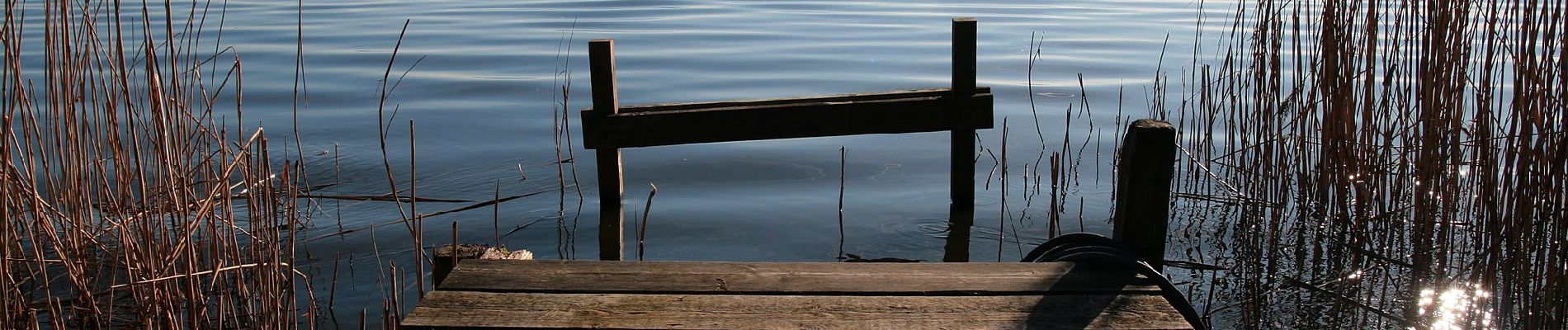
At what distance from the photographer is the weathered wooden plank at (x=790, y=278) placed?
3.44m

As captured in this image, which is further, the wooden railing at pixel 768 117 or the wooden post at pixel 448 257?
the wooden railing at pixel 768 117

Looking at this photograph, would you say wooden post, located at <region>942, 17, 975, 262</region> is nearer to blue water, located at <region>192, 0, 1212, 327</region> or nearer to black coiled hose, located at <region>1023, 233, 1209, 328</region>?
blue water, located at <region>192, 0, 1212, 327</region>

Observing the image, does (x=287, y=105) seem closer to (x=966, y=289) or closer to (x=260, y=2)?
(x=966, y=289)

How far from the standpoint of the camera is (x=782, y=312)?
3.24 metres

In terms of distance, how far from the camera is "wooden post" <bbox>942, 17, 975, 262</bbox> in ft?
18.7

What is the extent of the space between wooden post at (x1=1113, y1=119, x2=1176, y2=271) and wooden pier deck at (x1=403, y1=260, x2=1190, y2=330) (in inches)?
10.5

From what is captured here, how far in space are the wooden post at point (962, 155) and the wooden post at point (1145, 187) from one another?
183cm

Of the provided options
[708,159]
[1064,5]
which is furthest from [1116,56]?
[1064,5]

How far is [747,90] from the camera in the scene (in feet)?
35.2

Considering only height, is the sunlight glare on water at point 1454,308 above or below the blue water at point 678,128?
below

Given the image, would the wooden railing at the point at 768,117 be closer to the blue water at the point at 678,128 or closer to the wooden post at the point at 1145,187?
the blue water at the point at 678,128

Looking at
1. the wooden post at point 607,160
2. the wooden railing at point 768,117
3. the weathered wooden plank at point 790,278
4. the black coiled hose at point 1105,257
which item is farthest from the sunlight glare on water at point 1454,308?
the wooden post at point 607,160

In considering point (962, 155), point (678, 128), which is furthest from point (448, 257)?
point (962, 155)

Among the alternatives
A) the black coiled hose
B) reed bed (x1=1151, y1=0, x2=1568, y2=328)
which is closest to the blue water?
reed bed (x1=1151, y1=0, x2=1568, y2=328)
